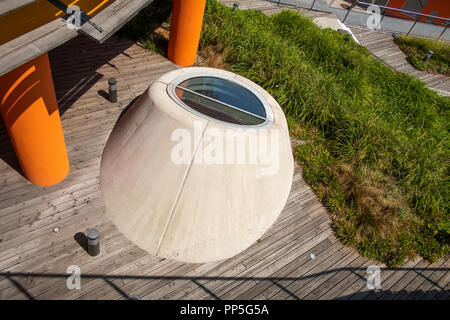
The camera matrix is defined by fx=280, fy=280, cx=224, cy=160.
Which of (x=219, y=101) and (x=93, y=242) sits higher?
(x=219, y=101)

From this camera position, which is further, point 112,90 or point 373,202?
point 112,90

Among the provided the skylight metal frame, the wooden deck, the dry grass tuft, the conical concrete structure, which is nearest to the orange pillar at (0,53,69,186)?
the wooden deck

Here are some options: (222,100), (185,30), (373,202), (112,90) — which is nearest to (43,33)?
(222,100)

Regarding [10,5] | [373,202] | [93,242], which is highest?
[10,5]

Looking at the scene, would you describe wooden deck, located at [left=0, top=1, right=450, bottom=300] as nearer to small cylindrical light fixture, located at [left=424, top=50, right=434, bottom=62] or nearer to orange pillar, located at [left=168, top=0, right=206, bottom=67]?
orange pillar, located at [left=168, top=0, right=206, bottom=67]

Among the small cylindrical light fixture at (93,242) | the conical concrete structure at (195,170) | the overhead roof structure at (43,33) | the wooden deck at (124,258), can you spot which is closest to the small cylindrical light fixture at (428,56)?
the wooden deck at (124,258)

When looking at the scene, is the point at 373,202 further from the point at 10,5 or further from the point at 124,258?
the point at 10,5

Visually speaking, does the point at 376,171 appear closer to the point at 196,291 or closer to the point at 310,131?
the point at 310,131
